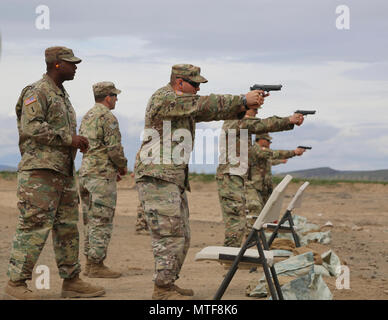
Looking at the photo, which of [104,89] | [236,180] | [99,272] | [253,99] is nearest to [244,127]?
[236,180]

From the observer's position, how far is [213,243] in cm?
1315

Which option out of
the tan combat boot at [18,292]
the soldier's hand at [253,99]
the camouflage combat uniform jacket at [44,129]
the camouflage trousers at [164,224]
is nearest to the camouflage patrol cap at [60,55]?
the camouflage combat uniform jacket at [44,129]

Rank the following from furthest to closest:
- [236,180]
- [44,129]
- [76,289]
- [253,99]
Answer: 1. [236,180]
2. [76,289]
3. [44,129]
4. [253,99]

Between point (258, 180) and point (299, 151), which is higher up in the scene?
point (299, 151)

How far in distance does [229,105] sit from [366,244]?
7.77m

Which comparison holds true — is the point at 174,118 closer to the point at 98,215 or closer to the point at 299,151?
the point at 98,215

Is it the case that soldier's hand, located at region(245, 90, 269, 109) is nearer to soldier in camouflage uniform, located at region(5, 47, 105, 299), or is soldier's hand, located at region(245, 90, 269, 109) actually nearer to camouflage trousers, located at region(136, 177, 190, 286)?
camouflage trousers, located at region(136, 177, 190, 286)

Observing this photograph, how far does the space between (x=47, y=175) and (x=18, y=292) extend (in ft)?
3.82

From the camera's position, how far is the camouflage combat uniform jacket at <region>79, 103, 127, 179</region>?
877 cm

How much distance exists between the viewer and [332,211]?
20.5m

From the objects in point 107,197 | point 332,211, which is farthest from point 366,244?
point 332,211

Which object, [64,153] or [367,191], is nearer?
[64,153]

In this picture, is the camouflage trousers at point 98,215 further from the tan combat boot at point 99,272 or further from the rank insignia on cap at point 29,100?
the rank insignia on cap at point 29,100
